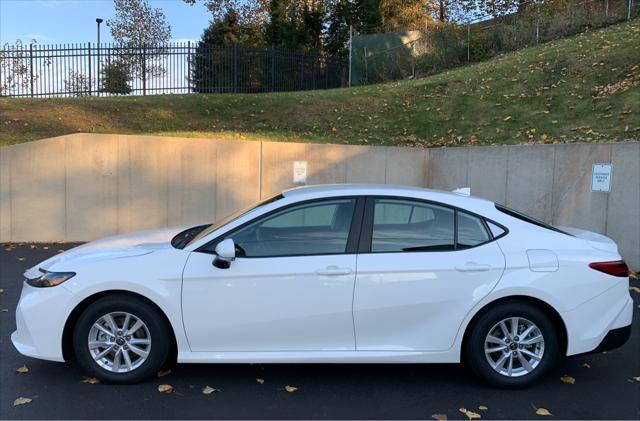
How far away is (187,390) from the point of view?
3826 mm

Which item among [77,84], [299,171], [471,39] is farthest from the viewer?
[471,39]

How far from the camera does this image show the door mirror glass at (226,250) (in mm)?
3662

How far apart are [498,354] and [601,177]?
473cm

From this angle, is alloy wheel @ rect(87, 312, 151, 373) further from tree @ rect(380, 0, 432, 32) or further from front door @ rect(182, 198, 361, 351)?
tree @ rect(380, 0, 432, 32)

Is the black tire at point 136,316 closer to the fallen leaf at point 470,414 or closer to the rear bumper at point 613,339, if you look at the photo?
the fallen leaf at point 470,414

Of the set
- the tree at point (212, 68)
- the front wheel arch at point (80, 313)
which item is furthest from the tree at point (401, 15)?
the front wheel arch at point (80, 313)

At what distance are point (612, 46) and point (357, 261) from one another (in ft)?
48.5

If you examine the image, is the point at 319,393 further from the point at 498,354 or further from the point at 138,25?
the point at 138,25

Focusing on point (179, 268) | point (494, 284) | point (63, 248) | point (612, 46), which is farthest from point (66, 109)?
point (612, 46)

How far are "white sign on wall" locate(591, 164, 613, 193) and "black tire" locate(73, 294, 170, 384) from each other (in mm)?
6351

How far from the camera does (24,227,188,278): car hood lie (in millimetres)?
3906

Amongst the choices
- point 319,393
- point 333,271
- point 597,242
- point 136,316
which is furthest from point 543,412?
point 136,316

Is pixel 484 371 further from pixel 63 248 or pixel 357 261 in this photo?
pixel 63 248

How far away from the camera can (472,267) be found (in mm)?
3834
